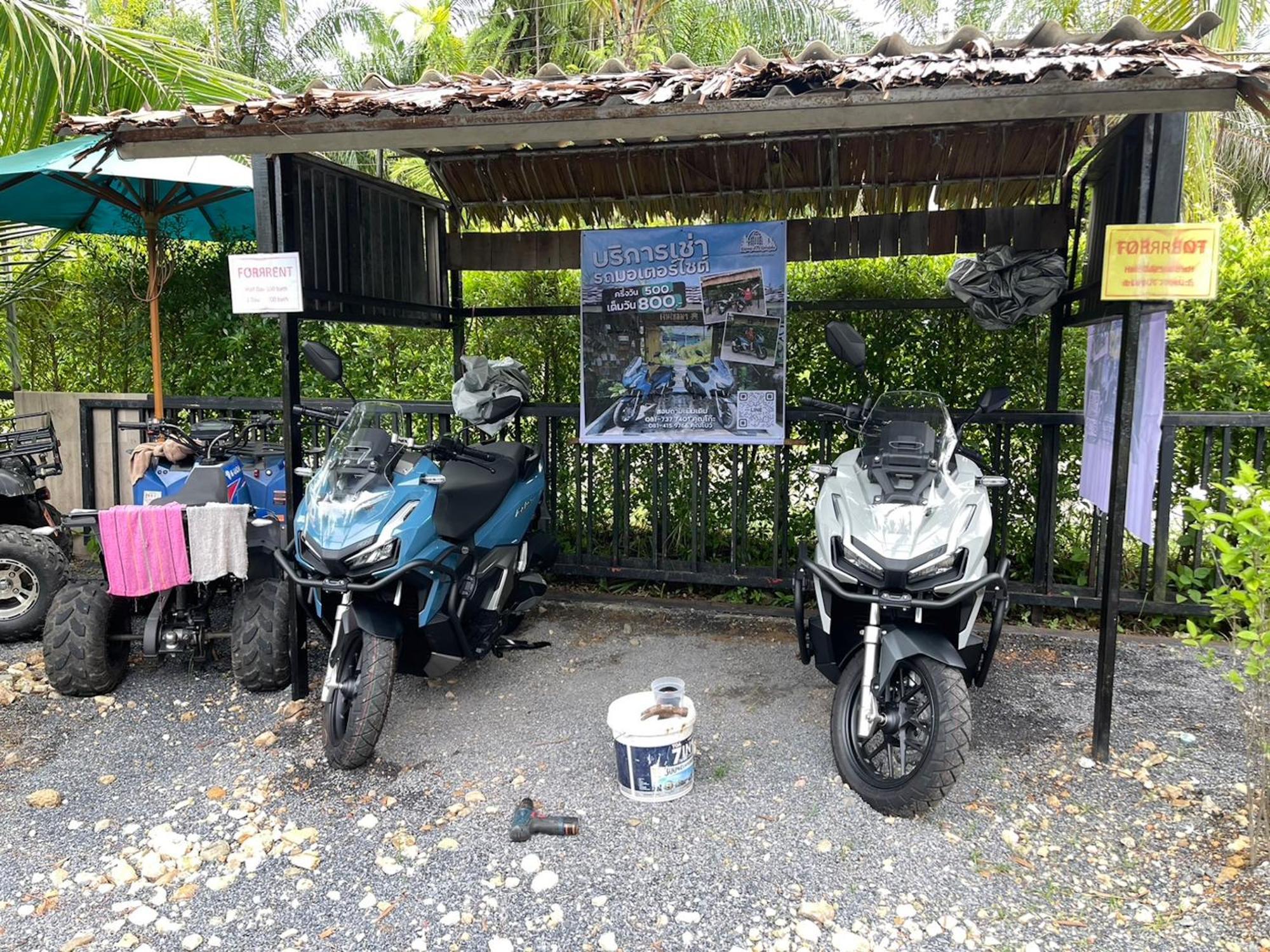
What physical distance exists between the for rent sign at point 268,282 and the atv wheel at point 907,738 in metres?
2.77

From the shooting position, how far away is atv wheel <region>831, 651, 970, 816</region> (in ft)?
9.26

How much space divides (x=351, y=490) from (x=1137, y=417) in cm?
303

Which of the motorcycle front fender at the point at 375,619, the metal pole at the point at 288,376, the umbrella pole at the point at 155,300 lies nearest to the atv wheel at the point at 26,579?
the umbrella pole at the point at 155,300

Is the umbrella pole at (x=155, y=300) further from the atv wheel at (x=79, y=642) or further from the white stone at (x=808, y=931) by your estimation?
the white stone at (x=808, y=931)

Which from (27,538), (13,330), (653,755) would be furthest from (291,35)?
(653,755)

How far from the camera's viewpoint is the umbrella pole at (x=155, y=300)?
560 cm

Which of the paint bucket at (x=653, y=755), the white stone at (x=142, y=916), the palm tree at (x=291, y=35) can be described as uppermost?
the palm tree at (x=291, y=35)

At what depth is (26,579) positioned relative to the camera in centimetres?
465

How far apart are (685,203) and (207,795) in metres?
3.95

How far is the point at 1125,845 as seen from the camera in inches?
111

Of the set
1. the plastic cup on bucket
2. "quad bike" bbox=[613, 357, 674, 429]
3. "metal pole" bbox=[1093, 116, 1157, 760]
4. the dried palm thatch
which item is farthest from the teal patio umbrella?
"metal pole" bbox=[1093, 116, 1157, 760]

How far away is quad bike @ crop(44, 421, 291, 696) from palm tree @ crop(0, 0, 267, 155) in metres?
2.97

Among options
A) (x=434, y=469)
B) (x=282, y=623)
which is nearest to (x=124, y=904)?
(x=282, y=623)

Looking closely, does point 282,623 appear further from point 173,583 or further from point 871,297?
point 871,297
